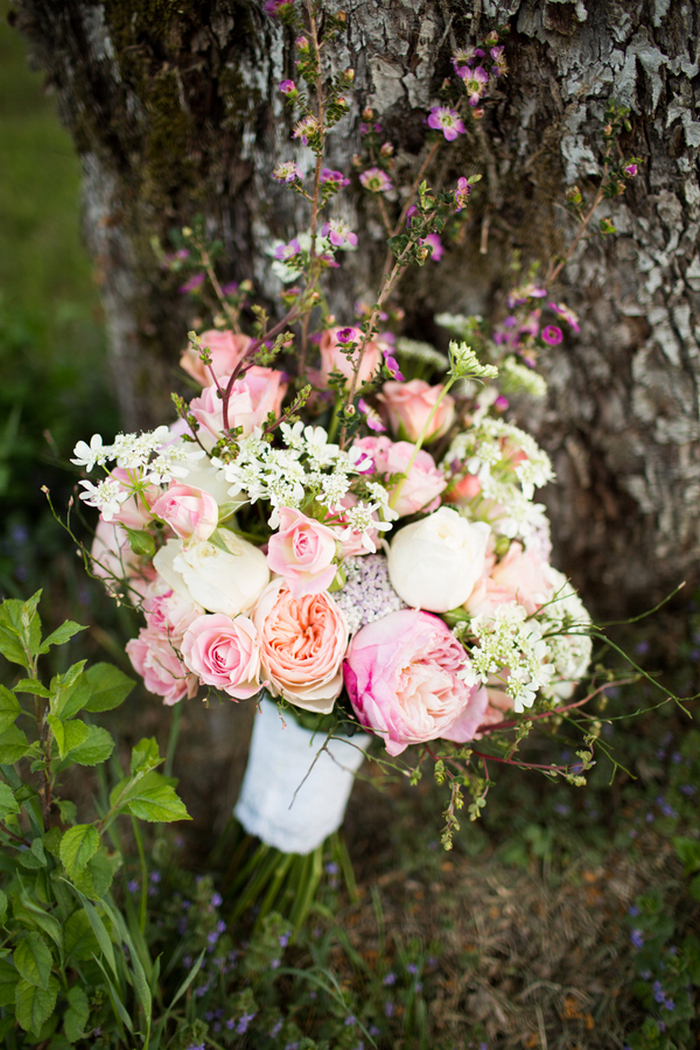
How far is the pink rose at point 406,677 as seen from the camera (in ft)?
2.89

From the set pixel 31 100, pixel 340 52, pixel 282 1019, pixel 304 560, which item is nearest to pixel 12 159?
pixel 31 100

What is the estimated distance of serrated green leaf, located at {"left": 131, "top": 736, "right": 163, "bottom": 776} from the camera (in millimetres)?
941

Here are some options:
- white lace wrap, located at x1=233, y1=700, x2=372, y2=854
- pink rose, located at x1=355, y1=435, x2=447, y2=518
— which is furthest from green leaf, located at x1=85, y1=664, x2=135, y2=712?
pink rose, located at x1=355, y1=435, x2=447, y2=518

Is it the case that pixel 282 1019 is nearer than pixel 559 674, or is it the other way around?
pixel 559 674

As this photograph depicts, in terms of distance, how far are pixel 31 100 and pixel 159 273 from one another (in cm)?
402

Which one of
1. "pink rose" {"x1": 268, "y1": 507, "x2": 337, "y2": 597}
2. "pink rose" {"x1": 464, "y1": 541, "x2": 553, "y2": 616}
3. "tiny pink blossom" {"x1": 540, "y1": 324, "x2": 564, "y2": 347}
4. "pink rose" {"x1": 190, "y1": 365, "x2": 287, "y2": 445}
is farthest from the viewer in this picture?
"tiny pink blossom" {"x1": 540, "y1": 324, "x2": 564, "y2": 347}

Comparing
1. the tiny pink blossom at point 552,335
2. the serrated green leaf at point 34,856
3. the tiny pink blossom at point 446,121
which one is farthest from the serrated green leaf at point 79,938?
the tiny pink blossom at point 446,121

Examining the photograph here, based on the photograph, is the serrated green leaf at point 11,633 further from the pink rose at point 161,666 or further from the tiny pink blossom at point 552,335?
the tiny pink blossom at point 552,335

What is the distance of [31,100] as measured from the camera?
4.34 metres

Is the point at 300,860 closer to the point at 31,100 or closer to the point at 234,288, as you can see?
the point at 234,288

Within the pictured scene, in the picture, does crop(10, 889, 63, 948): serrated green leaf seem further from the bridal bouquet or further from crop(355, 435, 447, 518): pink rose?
crop(355, 435, 447, 518): pink rose

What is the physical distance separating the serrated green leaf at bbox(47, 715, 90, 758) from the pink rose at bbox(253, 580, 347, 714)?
281 mm

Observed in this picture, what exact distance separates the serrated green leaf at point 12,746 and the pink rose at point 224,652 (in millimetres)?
281

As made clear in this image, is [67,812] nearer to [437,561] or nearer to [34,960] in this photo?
[34,960]
